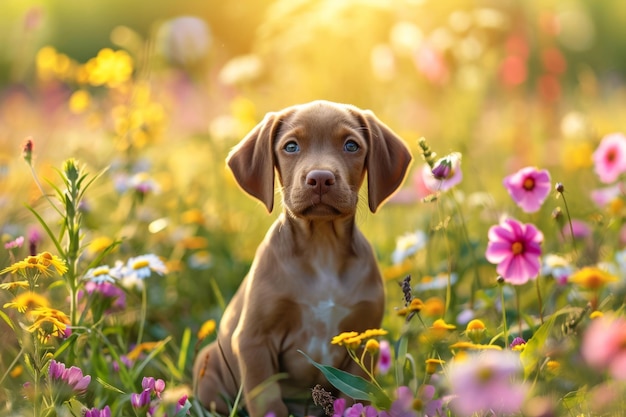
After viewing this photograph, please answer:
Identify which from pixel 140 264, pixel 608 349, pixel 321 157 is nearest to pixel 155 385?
pixel 140 264

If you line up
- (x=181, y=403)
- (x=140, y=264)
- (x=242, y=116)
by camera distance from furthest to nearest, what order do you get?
(x=242, y=116) → (x=140, y=264) → (x=181, y=403)

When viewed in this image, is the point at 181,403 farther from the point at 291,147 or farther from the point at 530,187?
the point at 530,187

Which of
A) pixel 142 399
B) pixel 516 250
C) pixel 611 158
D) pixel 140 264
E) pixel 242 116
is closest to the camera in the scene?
pixel 142 399

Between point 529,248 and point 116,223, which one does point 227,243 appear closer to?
point 116,223

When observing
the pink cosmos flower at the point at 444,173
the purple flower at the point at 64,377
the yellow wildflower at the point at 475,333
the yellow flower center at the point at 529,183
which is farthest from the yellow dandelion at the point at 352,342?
the yellow flower center at the point at 529,183

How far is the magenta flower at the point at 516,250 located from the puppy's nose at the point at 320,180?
2.10 feet

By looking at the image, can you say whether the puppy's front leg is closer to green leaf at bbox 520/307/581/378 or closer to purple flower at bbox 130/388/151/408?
purple flower at bbox 130/388/151/408

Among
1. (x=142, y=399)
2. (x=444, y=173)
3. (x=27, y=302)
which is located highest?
(x=444, y=173)

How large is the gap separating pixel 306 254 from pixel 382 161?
0.47 meters

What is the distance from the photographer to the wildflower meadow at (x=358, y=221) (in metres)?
2.56

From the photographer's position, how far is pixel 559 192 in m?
2.82

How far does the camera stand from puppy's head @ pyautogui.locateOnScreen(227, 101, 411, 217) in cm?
295

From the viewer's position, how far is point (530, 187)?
A: 3156mm

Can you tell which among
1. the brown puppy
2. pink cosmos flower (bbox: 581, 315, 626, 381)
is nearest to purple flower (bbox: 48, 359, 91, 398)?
the brown puppy
